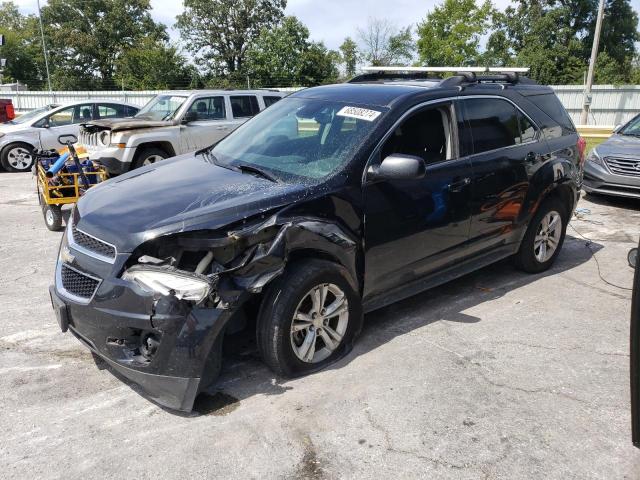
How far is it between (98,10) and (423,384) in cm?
6072

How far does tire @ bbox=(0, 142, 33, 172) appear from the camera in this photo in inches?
480

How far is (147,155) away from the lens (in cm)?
934

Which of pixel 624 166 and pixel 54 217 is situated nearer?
pixel 54 217

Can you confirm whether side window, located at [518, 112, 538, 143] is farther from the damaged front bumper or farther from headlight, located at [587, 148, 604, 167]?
headlight, located at [587, 148, 604, 167]

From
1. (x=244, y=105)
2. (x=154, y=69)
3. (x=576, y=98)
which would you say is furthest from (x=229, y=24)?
(x=244, y=105)

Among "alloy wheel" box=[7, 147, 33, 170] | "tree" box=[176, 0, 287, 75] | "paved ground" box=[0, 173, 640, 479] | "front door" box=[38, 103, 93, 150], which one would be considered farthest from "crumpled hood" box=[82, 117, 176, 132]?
"tree" box=[176, 0, 287, 75]

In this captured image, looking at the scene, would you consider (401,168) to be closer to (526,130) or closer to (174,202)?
(174,202)

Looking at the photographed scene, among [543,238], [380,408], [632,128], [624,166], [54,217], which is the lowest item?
[380,408]

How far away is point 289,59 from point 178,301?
40.9m

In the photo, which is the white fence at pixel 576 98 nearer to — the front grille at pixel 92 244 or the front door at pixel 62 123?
the front door at pixel 62 123

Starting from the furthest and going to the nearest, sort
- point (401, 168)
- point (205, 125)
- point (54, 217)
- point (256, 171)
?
point (205, 125) → point (54, 217) → point (256, 171) → point (401, 168)

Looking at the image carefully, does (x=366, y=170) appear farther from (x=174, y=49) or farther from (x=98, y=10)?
(x=98, y=10)

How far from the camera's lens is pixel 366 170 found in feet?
12.0

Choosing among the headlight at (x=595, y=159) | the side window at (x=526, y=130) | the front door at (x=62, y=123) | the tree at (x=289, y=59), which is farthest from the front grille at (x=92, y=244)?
the tree at (x=289, y=59)
